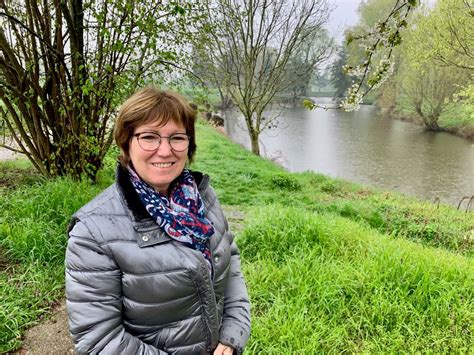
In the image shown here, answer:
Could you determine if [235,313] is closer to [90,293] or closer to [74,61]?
[90,293]

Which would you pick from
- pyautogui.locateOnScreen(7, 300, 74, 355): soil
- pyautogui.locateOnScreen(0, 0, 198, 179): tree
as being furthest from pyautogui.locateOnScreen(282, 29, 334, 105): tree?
pyautogui.locateOnScreen(7, 300, 74, 355): soil

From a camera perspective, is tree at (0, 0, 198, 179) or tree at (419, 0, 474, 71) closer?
tree at (0, 0, 198, 179)

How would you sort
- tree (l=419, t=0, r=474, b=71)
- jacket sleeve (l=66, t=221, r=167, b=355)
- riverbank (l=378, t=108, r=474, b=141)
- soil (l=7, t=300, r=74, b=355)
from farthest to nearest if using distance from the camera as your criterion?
riverbank (l=378, t=108, r=474, b=141) < tree (l=419, t=0, r=474, b=71) < soil (l=7, t=300, r=74, b=355) < jacket sleeve (l=66, t=221, r=167, b=355)

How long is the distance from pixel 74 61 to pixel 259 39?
27.4 ft

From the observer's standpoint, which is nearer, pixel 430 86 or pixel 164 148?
pixel 164 148

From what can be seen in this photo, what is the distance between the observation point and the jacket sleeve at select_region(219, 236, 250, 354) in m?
1.64

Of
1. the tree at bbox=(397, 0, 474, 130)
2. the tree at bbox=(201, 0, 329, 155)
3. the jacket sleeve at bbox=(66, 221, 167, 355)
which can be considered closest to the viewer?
the jacket sleeve at bbox=(66, 221, 167, 355)

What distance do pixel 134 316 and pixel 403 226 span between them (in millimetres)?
6060

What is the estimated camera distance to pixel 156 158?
150 centimetres

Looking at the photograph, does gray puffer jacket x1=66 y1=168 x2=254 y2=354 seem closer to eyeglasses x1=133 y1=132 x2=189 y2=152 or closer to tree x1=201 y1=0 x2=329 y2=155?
eyeglasses x1=133 y1=132 x2=189 y2=152

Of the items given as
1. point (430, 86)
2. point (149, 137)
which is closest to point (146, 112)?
point (149, 137)

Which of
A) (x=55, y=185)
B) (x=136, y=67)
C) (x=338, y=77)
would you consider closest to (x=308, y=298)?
(x=55, y=185)

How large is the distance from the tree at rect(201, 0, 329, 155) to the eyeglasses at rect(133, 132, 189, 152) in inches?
381

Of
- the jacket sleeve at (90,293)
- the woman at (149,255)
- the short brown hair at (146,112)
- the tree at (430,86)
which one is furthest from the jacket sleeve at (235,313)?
the tree at (430,86)
